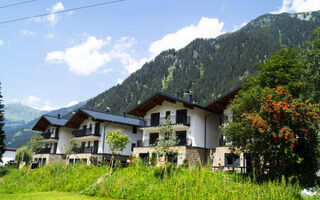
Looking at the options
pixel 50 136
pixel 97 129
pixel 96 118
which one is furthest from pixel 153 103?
pixel 50 136

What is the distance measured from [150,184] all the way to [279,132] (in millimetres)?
8164

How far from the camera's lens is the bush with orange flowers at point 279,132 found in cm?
1482

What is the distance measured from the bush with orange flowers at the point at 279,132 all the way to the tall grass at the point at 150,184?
192 cm

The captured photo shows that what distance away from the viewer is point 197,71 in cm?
16275

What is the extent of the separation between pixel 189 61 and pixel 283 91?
541 ft

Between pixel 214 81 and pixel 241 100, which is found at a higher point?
pixel 214 81

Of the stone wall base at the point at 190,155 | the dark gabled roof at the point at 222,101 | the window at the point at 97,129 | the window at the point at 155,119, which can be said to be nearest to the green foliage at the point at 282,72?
the dark gabled roof at the point at 222,101

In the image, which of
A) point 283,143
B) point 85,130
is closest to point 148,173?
point 283,143

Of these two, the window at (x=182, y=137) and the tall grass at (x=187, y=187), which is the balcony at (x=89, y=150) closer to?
the window at (x=182, y=137)

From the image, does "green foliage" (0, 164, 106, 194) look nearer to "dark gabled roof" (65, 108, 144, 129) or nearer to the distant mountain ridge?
"dark gabled roof" (65, 108, 144, 129)

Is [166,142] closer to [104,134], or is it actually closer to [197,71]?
[104,134]

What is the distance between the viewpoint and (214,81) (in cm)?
14388

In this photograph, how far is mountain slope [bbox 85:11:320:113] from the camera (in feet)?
463

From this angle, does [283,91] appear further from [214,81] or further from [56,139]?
[214,81]
